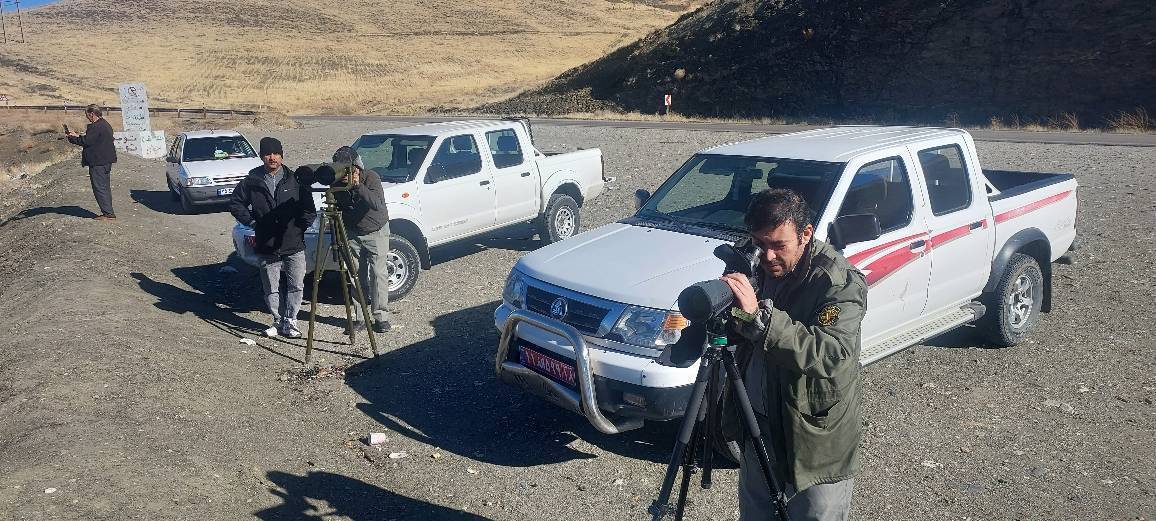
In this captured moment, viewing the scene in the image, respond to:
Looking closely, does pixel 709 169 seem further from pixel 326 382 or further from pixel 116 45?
pixel 116 45

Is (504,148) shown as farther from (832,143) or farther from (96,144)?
(96,144)

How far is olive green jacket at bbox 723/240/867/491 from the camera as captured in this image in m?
2.94

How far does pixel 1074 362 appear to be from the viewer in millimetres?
6879

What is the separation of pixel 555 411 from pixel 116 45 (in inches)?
3770

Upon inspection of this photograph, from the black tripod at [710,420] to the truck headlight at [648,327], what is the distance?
1.62 metres

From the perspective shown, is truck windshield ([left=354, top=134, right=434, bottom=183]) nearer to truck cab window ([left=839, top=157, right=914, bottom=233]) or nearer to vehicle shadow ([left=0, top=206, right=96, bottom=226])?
truck cab window ([left=839, top=157, right=914, bottom=233])

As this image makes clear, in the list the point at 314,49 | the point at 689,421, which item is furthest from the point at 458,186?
the point at 314,49

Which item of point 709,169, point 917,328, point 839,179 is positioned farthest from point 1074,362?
point 709,169

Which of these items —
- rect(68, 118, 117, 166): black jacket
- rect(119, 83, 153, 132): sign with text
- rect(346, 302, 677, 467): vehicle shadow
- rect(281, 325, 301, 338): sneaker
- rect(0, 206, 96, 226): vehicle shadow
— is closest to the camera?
rect(346, 302, 677, 467): vehicle shadow

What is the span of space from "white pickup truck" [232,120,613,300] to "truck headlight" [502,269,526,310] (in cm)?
321

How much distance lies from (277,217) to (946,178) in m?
5.62

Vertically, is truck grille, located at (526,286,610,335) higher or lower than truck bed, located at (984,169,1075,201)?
lower

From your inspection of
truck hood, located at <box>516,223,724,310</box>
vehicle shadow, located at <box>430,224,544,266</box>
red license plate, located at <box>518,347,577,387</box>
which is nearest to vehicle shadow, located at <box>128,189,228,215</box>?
vehicle shadow, located at <box>430,224,544,266</box>

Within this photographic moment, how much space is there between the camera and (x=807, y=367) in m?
2.84
